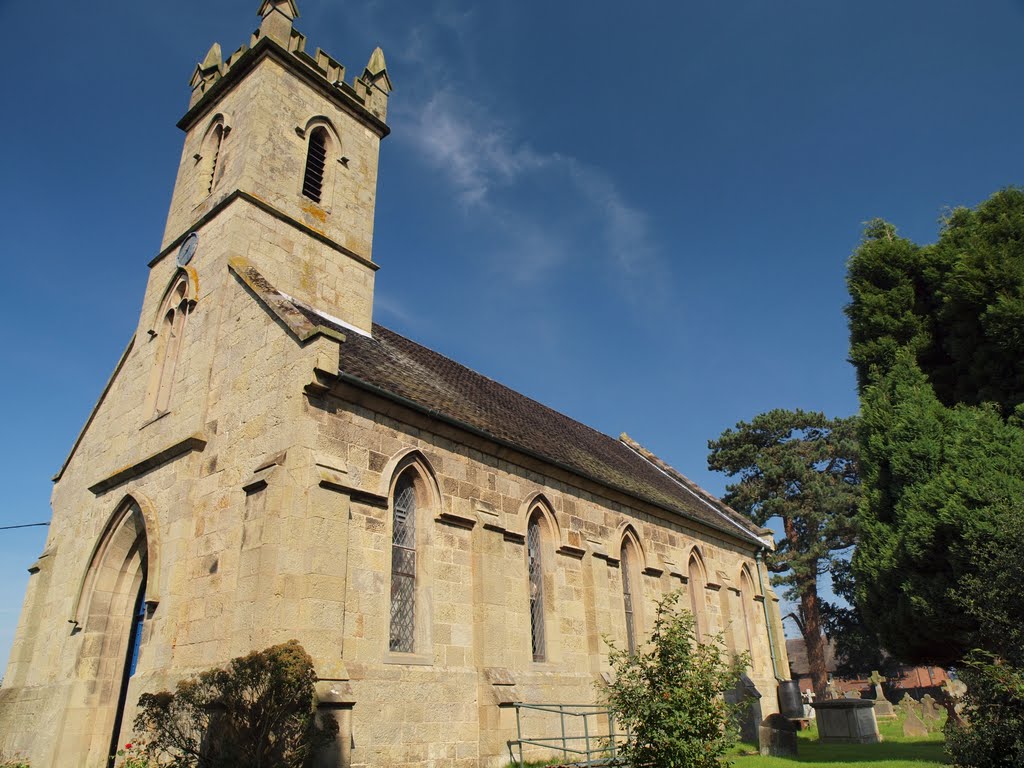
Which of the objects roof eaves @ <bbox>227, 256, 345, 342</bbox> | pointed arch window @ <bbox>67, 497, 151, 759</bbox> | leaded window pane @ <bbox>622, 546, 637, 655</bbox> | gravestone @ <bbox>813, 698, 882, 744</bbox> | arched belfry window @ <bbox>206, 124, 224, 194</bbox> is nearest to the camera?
roof eaves @ <bbox>227, 256, 345, 342</bbox>

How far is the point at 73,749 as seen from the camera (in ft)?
40.4

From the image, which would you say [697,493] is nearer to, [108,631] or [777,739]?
[777,739]

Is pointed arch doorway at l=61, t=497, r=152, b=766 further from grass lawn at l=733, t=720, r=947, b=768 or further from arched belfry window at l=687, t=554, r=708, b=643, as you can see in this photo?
arched belfry window at l=687, t=554, r=708, b=643

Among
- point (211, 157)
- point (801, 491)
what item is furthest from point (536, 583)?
point (801, 491)

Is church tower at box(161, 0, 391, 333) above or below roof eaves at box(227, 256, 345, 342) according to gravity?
above

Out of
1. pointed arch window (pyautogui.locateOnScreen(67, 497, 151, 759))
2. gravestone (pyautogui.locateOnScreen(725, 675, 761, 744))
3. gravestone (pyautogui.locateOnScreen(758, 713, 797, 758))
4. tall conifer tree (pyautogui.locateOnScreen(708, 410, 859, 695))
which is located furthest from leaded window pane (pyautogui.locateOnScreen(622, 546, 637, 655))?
tall conifer tree (pyautogui.locateOnScreen(708, 410, 859, 695))

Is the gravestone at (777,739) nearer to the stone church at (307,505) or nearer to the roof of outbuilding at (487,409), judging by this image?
the stone church at (307,505)

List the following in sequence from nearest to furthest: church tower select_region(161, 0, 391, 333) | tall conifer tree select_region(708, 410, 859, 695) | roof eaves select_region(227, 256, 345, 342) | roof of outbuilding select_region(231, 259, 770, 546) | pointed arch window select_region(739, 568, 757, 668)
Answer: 1. roof eaves select_region(227, 256, 345, 342)
2. roof of outbuilding select_region(231, 259, 770, 546)
3. church tower select_region(161, 0, 391, 333)
4. pointed arch window select_region(739, 568, 757, 668)
5. tall conifer tree select_region(708, 410, 859, 695)

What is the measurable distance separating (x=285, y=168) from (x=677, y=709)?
14.8 m

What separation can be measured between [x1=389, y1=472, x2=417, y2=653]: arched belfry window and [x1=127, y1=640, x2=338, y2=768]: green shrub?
242 centimetres

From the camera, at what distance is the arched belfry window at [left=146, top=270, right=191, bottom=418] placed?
14930 mm

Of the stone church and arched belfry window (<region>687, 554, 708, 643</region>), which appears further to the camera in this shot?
arched belfry window (<region>687, 554, 708, 643</region>)

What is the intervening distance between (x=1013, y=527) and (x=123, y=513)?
15685 mm

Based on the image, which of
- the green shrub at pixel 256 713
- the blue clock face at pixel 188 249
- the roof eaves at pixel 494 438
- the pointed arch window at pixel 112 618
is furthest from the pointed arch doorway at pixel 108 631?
the blue clock face at pixel 188 249
